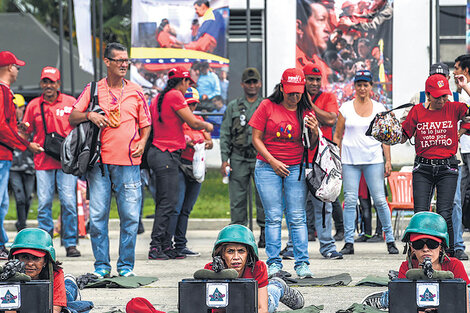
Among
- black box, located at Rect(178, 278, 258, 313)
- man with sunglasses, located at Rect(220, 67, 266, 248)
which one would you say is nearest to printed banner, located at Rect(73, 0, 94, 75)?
man with sunglasses, located at Rect(220, 67, 266, 248)

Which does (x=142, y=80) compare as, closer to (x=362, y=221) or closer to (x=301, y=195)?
(x=362, y=221)

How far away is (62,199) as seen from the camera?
10.8 metres

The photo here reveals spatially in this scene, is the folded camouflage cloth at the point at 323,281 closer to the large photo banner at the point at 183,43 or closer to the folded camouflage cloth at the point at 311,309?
the folded camouflage cloth at the point at 311,309

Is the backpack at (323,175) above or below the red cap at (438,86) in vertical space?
below

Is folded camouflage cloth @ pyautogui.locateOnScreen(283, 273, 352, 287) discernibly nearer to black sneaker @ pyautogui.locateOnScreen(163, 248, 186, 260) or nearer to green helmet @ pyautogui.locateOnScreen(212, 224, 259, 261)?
green helmet @ pyautogui.locateOnScreen(212, 224, 259, 261)

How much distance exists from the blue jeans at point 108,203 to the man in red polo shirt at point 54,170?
2.19 m

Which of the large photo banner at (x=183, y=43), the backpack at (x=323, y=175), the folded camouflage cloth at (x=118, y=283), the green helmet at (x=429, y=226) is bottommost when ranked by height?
the folded camouflage cloth at (x=118, y=283)

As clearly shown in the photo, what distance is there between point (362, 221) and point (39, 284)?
23.9 feet

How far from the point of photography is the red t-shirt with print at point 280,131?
A: 8.63 metres

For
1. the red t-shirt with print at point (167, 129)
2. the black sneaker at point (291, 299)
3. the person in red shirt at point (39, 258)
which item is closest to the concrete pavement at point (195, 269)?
the black sneaker at point (291, 299)

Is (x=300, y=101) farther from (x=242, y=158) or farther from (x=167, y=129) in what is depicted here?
(x=242, y=158)

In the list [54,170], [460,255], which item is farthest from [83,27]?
[460,255]

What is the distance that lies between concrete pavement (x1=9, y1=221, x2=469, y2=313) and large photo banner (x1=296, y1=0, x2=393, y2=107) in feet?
7.23

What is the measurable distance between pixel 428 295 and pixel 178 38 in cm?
772
